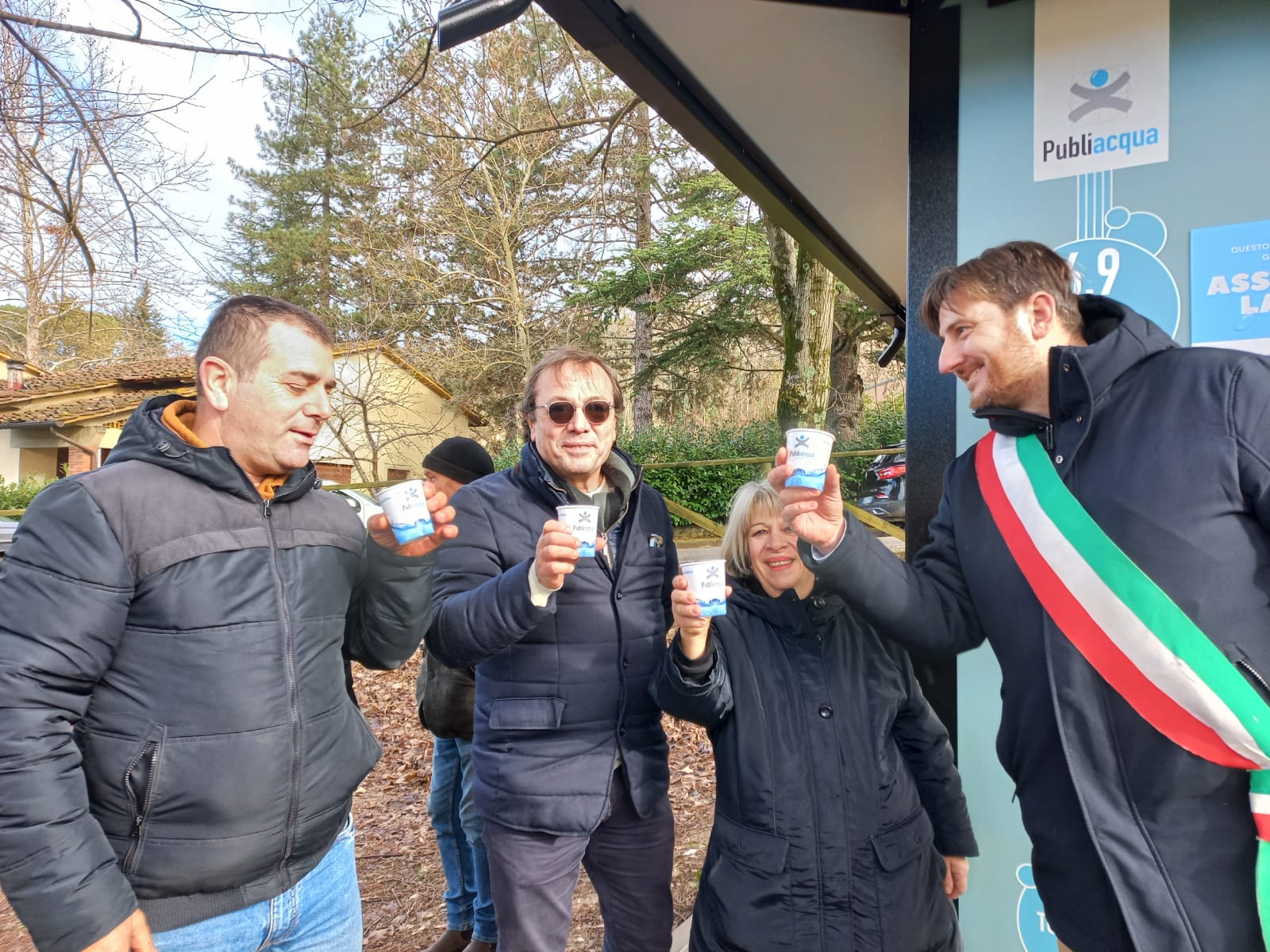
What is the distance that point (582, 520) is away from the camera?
6.27 feet

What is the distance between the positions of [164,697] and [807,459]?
1360 mm

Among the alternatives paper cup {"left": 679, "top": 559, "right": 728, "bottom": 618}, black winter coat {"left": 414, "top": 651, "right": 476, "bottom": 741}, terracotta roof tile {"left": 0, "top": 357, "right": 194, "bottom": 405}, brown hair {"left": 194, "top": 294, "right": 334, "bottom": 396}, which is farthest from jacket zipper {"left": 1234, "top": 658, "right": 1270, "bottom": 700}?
terracotta roof tile {"left": 0, "top": 357, "right": 194, "bottom": 405}

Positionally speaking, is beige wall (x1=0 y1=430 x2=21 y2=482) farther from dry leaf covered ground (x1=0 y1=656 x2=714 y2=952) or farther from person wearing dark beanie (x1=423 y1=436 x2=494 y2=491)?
person wearing dark beanie (x1=423 y1=436 x2=494 y2=491)

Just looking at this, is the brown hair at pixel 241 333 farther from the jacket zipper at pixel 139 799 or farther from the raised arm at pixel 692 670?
the raised arm at pixel 692 670

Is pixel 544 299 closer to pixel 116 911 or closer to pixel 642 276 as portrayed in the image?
pixel 642 276

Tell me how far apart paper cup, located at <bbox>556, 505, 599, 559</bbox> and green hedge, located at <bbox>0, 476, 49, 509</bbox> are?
49.6 feet

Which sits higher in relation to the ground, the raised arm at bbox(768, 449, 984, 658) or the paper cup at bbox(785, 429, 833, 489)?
the paper cup at bbox(785, 429, 833, 489)

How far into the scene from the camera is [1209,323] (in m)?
2.12

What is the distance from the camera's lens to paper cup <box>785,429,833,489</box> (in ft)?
5.65

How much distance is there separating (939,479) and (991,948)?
4.70 feet

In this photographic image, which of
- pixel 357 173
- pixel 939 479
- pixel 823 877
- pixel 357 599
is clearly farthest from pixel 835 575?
pixel 357 173

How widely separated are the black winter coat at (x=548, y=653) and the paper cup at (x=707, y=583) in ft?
1.18

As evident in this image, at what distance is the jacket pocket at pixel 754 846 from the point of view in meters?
1.84

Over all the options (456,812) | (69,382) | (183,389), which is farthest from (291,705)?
(69,382)
